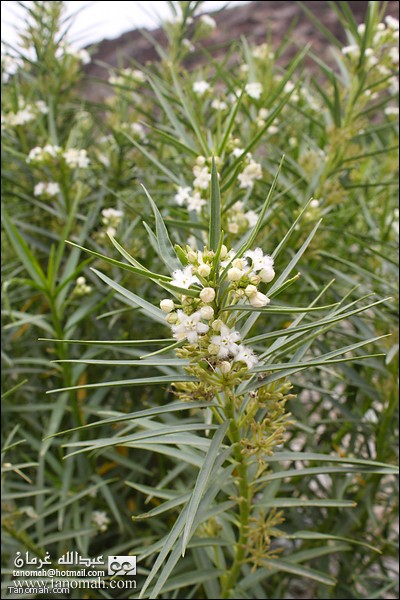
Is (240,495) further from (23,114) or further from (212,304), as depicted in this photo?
(23,114)

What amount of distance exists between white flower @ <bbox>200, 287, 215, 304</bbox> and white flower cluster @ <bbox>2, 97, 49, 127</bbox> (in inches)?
38.9

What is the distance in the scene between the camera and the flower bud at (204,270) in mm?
577

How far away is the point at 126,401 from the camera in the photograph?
4.72 feet

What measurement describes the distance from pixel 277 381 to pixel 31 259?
524 mm

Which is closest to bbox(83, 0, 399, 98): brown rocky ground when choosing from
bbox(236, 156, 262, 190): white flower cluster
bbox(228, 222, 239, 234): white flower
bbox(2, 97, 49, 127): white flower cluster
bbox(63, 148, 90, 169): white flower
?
bbox(2, 97, 49, 127): white flower cluster

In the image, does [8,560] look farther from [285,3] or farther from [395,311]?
[285,3]

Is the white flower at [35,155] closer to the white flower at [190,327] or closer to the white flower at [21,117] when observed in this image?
the white flower at [21,117]

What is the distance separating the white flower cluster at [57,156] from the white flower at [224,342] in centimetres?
78

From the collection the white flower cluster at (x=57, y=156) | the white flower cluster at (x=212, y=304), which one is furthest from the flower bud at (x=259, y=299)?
the white flower cluster at (x=57, y=156)

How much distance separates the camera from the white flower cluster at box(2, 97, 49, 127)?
1384mm

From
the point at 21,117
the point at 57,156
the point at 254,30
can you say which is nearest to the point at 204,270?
the point at 57,156

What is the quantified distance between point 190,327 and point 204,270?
55mm

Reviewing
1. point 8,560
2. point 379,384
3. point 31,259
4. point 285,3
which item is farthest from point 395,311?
point 285,3

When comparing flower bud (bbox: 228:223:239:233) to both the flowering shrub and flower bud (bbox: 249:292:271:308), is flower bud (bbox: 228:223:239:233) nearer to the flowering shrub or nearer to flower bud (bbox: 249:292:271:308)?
the flowering shrub
